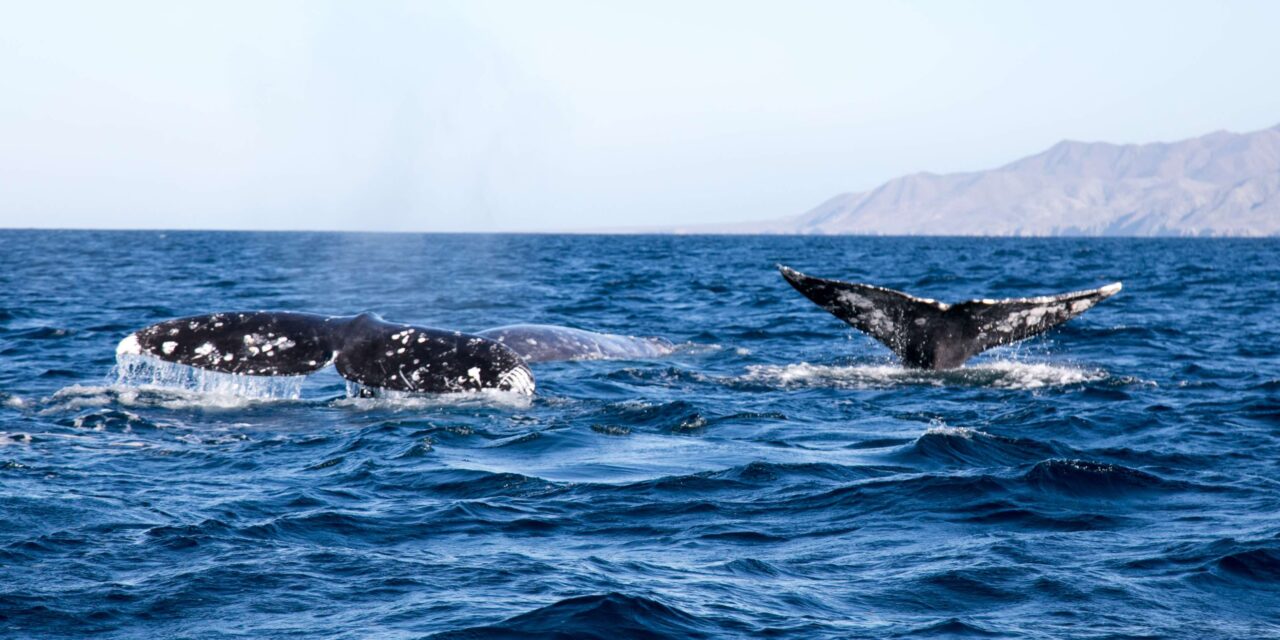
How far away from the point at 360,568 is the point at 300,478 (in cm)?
218

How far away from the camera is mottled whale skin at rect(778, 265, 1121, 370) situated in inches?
410

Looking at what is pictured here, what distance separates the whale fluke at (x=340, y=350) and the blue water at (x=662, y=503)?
506 millimetres

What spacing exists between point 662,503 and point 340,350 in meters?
2.93

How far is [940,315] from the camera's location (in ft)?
37.8

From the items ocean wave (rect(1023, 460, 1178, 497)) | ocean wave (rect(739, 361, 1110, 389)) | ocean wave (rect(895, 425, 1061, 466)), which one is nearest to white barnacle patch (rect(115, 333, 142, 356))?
ocean wave (rect(895, 425, 1061, 466))

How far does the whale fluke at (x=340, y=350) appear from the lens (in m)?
9.14

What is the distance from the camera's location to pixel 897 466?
8883 millimetres

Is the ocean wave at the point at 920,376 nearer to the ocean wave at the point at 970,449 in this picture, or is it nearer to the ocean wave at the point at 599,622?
the ocean wave at the point at 970,449

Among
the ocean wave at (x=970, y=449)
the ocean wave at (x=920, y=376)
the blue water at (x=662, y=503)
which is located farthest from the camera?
the ocean wave at (x=920, y=376)

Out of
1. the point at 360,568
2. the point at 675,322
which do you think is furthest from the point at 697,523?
the point at 675,322

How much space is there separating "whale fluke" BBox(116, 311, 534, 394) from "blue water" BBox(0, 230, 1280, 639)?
1.66ft

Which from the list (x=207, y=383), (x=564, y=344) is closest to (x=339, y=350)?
(x=207, y=383)

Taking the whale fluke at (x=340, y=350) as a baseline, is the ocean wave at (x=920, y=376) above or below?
below

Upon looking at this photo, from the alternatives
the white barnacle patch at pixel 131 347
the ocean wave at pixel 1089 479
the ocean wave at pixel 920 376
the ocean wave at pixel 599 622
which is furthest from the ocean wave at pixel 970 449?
the white barnacle patch at pixel 131 347
